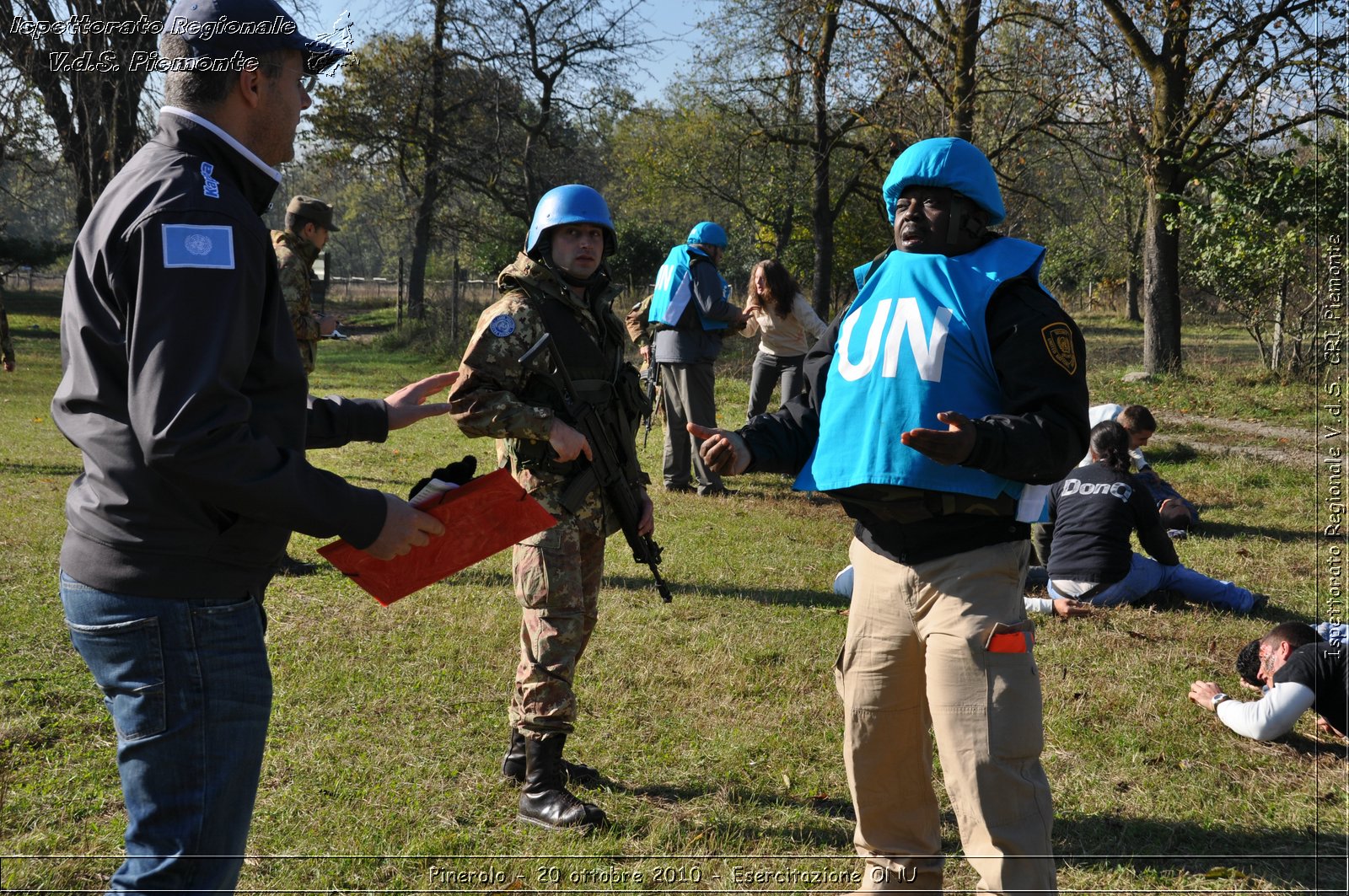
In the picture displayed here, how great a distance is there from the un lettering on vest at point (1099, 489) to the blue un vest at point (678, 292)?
3.85m

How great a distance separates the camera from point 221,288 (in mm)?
1918

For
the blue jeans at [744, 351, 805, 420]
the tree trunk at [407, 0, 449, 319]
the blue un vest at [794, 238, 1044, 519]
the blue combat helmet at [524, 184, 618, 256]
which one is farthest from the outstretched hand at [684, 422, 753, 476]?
the tree trunk at [407, 0, 449, 319]

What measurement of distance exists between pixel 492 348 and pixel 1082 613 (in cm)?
430

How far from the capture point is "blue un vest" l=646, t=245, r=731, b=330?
376 inches

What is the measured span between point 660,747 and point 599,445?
4.78 ft

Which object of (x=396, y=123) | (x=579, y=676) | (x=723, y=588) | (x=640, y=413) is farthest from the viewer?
(x=396, y=123)

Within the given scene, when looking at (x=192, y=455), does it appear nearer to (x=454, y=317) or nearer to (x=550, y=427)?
(x=550, y=427)

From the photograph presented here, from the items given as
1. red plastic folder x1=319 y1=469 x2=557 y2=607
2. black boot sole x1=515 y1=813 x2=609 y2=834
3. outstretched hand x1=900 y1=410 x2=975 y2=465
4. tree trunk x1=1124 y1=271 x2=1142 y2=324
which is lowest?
black boot sole x1=515 y1=813 x2=609 y2=834

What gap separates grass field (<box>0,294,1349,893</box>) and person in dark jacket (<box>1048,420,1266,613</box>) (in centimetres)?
15

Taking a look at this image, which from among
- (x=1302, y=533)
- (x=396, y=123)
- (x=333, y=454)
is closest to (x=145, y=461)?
(x=1302, y=533)

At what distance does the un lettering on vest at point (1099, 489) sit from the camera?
6.41 metres

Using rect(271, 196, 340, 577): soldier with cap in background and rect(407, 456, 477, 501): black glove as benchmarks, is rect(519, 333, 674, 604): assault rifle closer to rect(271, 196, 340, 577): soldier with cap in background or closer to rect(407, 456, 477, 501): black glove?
rect(407, 456, 477, 501): black glove

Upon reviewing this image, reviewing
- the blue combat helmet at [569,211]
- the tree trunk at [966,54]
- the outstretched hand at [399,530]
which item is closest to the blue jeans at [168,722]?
the outstretched hand at [399,530]

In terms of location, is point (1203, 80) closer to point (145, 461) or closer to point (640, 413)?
point (640, 413)
